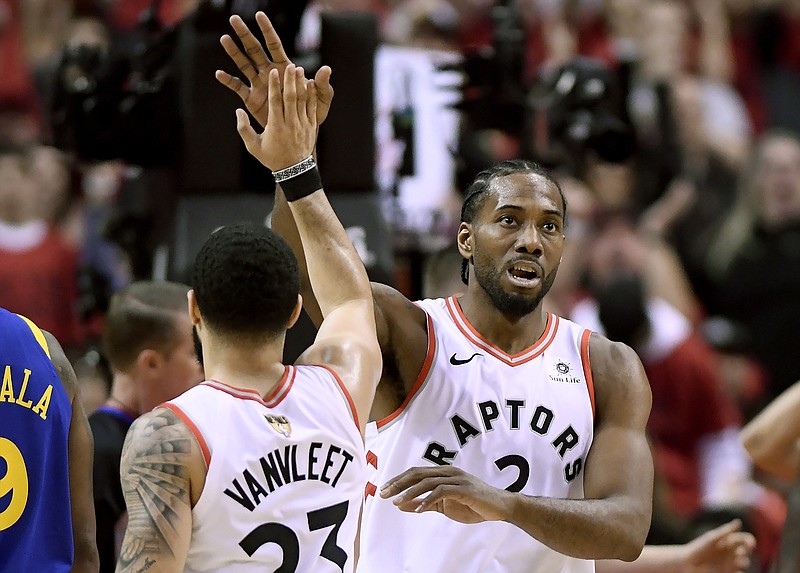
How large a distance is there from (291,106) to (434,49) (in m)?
5.16

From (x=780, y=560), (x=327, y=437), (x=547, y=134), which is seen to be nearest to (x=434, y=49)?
(x=547, y=134)

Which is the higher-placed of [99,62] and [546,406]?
[99,62]

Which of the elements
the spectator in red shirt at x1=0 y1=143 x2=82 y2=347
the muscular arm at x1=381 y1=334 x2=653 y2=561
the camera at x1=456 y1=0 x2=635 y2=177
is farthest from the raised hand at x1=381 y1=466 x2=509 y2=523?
the spectator in red shirt at x1=0 y1=143 x2=82 y2=347

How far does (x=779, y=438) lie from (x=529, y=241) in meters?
1.46

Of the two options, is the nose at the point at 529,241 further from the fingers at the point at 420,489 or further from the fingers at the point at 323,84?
the fingers at the point at 420,489

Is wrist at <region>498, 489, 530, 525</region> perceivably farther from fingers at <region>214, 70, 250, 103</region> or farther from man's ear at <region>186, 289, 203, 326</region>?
fingers at <region>214, 70, 250, 103</region>

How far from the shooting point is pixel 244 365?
10.6 ft

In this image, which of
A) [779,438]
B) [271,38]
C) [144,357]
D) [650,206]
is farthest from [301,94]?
[650,206]

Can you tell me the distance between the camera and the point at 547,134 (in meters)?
7.51

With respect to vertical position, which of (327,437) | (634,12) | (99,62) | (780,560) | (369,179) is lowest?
(780,560)

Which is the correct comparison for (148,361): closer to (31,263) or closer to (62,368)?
(62,368)

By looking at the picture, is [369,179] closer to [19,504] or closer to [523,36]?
[523,36]

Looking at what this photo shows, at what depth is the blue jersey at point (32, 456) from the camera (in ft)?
10.8

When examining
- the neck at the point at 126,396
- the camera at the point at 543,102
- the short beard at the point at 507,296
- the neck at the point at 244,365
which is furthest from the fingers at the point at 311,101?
the camera at the point at 543,102
